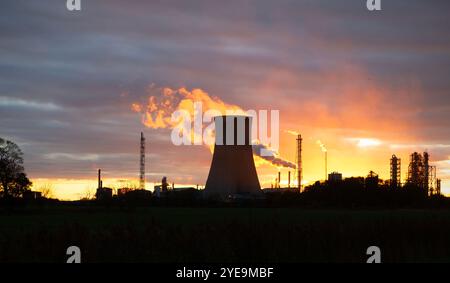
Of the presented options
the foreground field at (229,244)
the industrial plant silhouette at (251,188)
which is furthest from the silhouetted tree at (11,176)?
the foreground field at (229,244)

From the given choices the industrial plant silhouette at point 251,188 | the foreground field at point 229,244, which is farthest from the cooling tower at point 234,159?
the foreground field at point 229,244

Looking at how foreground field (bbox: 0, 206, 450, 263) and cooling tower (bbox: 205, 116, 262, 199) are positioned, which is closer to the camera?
foreground field (bbox: 0, 206, 450, 263)

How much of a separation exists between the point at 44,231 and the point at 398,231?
844 centimetres

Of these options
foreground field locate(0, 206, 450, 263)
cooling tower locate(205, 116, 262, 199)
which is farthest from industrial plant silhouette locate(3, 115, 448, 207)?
foreground field locate(0, 206, 450, 263)

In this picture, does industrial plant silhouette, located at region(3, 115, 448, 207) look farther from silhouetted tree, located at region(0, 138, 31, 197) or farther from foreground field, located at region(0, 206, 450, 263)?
foreground field, located at region(0, 206, 450, 263)

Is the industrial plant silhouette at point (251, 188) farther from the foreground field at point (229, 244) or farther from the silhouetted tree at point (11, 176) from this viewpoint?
the foreground field at point (229, 244)

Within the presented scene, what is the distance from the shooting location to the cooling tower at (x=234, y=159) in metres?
57.6

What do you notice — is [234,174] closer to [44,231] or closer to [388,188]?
[388,188]

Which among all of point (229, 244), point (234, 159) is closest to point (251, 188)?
point (234, 159)

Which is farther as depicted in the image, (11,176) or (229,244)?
(11,176)

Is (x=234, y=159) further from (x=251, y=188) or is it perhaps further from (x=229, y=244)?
(x=229, y=244)

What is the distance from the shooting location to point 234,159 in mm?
57656

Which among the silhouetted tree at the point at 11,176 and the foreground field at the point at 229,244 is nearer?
the foreground field at the point at 229,244

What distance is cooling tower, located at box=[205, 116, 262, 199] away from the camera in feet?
189
